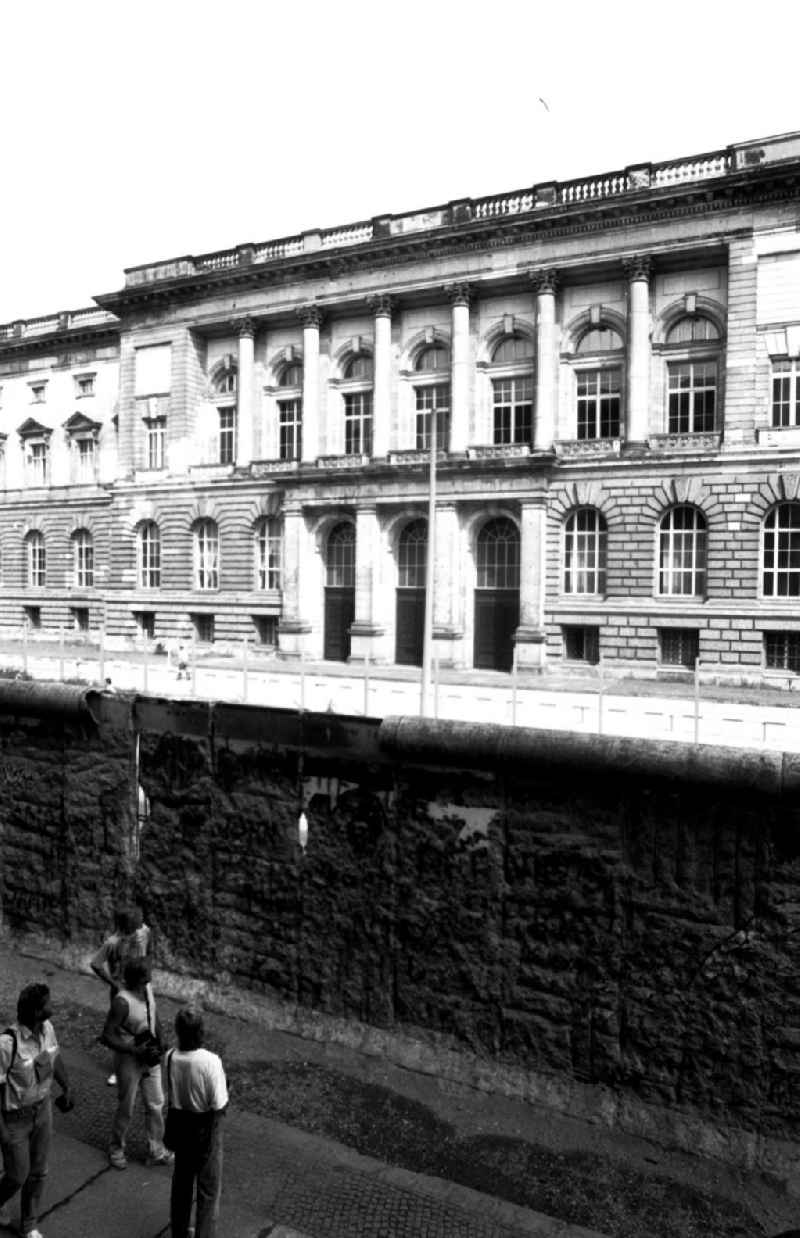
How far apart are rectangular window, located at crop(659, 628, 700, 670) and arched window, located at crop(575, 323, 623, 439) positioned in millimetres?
8143

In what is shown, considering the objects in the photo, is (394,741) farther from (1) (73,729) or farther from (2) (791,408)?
(2) (791,408)

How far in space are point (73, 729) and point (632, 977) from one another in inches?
243

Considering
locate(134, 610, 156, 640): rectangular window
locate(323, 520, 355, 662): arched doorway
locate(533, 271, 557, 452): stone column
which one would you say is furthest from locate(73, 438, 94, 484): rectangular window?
locate(533, 271, 557, 452): stone column

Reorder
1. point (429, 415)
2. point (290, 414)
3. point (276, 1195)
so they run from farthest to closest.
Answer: point (290, 414) → point (429, 415) → point (276, 1195)

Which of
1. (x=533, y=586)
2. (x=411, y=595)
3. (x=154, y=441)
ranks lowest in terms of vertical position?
(x=411, y=595)

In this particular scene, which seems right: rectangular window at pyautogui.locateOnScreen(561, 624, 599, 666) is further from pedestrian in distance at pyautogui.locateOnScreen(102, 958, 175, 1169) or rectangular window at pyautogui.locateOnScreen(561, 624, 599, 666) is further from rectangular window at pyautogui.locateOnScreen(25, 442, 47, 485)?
rectangular window at pyautogui.locateOnScreen(25, 442, 47, 485)

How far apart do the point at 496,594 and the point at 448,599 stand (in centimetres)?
200

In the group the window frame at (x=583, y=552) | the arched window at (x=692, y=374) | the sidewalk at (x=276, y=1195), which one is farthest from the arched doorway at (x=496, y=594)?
the sidewalk at (x=276, y=1195)

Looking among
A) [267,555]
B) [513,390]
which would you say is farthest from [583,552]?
[267,555]

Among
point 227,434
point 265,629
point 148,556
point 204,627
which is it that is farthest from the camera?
point 148,556

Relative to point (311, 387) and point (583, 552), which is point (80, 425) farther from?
point (583, 552)

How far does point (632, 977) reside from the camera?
21.9 feet

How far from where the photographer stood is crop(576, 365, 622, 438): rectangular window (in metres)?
34.4

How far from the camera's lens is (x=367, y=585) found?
3791cm
